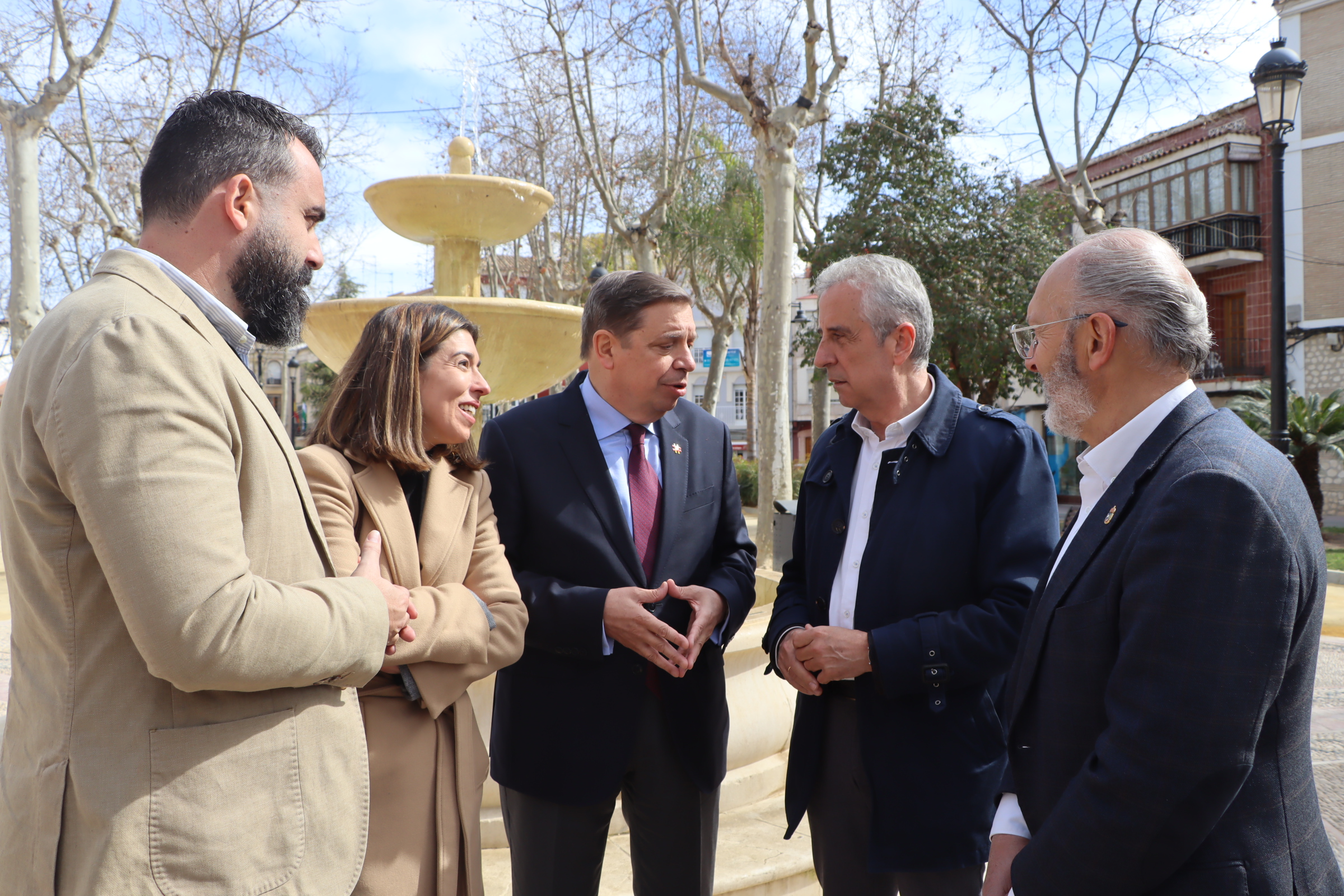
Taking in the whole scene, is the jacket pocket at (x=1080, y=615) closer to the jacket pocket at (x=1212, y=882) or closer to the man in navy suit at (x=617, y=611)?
the jacket pocket at (x=1212, y=882)

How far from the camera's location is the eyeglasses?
6.00ft

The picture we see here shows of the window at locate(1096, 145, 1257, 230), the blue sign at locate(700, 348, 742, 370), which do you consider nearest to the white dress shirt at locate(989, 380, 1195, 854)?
the window at locate(1096, 145, 1257, 230)

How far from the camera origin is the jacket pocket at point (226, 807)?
1.46 m

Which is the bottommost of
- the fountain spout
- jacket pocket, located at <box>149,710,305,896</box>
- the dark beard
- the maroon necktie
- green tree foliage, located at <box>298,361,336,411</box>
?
jacket pocket, located at <box>149,710,305,896</box>

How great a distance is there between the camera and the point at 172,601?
1.39 m

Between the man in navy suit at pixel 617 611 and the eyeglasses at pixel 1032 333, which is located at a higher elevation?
the eyeglasses at pixel 1032 333

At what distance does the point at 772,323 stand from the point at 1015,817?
962 cm

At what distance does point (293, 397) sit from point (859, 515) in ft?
150

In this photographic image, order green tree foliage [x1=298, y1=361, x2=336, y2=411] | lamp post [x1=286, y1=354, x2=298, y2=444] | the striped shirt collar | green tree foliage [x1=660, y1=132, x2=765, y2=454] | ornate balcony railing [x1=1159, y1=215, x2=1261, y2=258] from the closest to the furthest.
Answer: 1. the striped shirt collar
2. green tree foliage [x1=660, y1=132, x2=765, y2=454]
3. ornate balcony railing [x1=1159, y1=215, x2=1261, y2=258]
4. lamp post [x1=286, y1=354, x2=298, y2=444]
5. green tree foliage [x1=298, y1=361, x2=336, y2=411]

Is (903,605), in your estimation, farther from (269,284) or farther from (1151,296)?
(269,284)

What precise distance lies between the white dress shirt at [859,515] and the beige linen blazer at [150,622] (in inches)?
57.1

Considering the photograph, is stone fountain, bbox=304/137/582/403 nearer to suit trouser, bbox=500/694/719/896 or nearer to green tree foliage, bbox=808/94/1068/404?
suit trouser, bbox=500/694/719/896

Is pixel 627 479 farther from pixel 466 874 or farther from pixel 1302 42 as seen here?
pixel 1302 42

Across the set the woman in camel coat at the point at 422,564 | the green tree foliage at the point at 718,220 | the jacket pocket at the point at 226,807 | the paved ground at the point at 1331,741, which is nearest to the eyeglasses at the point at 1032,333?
the woman in camel coat at the point at 422,564
